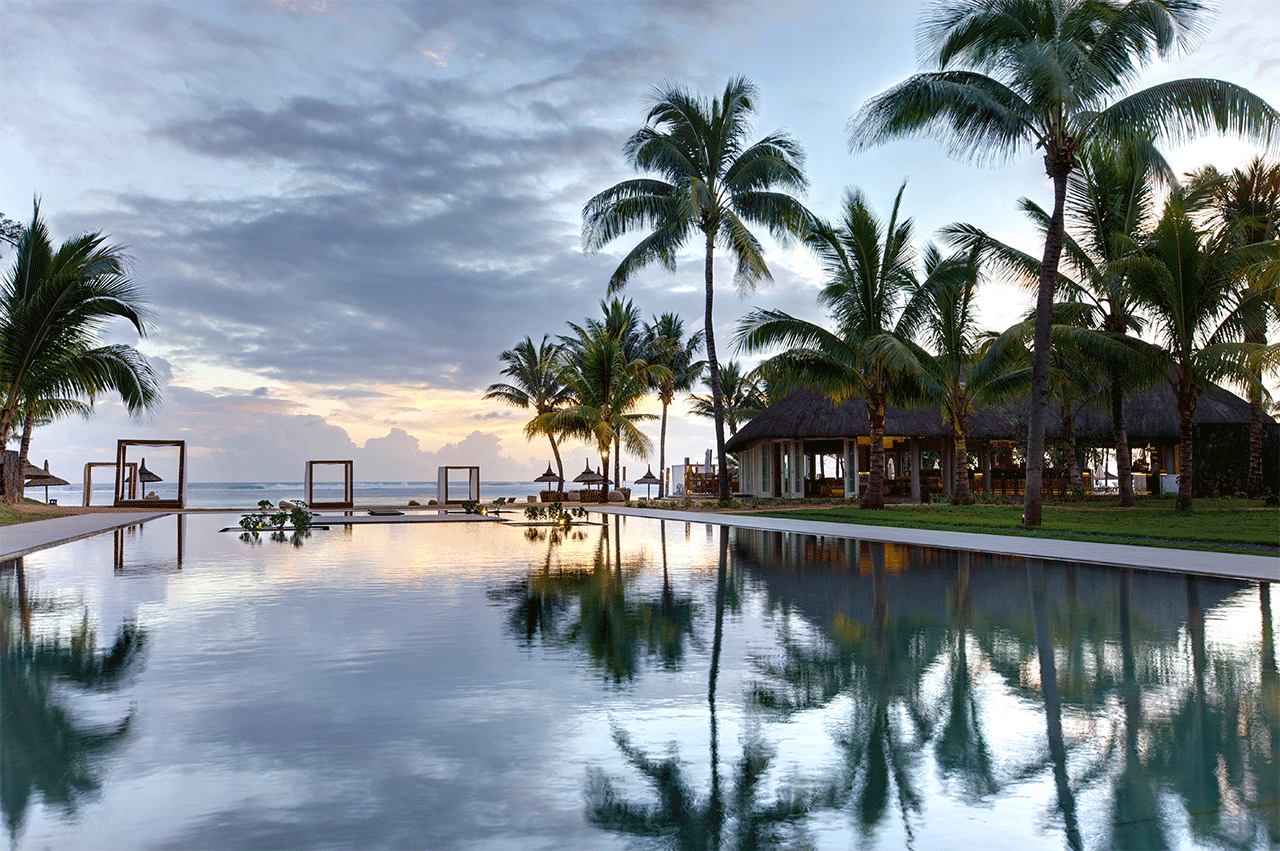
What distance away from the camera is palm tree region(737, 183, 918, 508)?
74.0 ft

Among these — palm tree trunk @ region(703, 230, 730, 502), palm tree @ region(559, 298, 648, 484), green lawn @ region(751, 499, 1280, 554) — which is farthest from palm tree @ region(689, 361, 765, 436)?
green lawn @ region(751, 499, 1280, 554)

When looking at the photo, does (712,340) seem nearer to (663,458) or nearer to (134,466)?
(663,458)

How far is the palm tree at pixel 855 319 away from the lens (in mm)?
22547

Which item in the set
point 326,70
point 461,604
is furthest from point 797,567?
point 326,70

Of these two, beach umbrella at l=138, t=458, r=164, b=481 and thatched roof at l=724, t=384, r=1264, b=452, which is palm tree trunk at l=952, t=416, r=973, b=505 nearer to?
thatched roof at l=724, t=384, r=1264, b=452

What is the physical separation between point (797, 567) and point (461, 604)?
4975mm

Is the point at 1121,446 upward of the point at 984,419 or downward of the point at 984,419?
A: downward

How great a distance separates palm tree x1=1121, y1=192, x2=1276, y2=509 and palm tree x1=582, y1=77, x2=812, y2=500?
9.11m

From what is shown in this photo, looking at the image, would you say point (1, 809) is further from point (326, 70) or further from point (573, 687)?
point (326, 70)

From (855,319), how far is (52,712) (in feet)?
68.9

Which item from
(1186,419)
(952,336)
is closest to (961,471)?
(952,336)

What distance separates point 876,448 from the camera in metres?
23.3

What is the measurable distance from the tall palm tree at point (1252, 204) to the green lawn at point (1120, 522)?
6.28 ft

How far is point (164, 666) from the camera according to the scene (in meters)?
5.43
